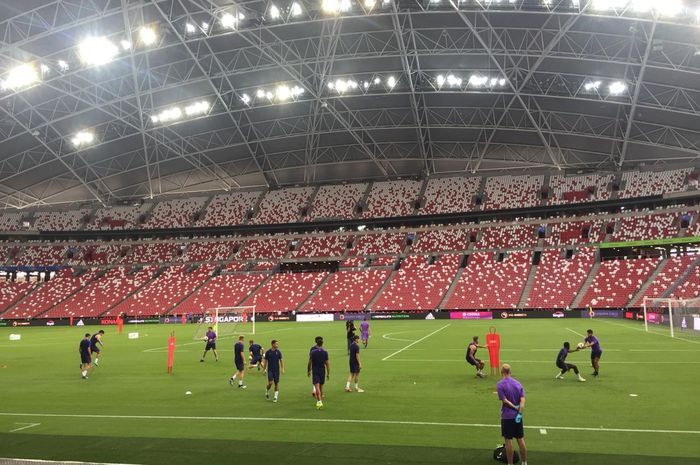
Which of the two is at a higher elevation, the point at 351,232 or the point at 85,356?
the point at 351,232

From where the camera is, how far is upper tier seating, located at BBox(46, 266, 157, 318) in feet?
214

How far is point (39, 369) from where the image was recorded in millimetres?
23797

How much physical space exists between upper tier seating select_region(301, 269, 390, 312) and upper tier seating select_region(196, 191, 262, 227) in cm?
1870

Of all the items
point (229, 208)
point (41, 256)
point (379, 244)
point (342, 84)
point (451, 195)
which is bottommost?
point (41, 256)

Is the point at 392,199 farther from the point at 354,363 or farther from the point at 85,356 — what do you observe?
the point at 354,363

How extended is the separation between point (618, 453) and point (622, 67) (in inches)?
1538

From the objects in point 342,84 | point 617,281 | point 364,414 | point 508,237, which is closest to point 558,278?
point 617,281

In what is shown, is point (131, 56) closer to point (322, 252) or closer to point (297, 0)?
point (297, 0)

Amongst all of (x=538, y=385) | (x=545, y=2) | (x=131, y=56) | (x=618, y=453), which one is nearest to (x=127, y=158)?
(x=131, y=56)

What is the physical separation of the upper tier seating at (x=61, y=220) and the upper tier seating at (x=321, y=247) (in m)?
35.1

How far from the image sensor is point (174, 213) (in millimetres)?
78562

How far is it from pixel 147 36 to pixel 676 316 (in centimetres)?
4420

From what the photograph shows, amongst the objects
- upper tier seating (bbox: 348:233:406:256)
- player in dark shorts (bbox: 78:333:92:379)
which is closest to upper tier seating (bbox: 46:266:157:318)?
upper tier seating (bbox: 348:233:406:256)

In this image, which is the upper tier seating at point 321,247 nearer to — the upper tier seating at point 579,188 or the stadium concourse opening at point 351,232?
the stadium concourse opening at point 351,232
